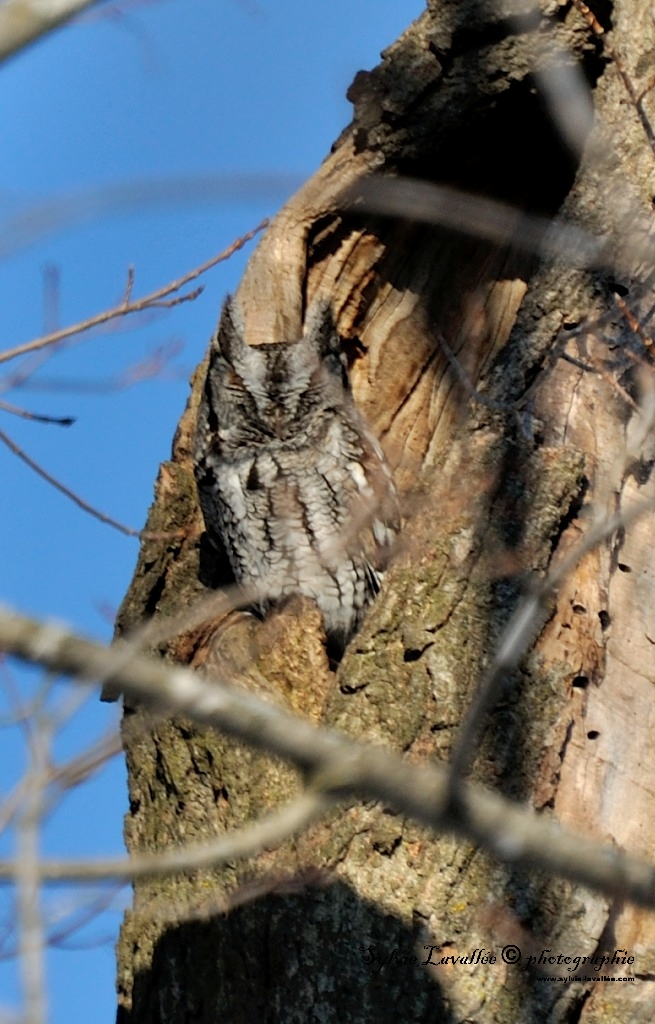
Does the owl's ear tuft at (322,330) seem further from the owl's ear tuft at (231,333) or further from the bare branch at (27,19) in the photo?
the bare branch at (27,19)

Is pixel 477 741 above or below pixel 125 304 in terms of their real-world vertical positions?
below

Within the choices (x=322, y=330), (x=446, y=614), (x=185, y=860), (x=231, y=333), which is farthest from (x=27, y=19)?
(x=231, y=333)

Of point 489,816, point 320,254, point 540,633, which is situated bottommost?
point 489,816

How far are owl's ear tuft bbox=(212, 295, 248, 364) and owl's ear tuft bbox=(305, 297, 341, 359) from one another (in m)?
0.24

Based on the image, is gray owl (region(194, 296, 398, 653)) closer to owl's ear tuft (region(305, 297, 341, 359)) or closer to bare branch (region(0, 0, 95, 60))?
owl's ear tuft (region(305, 297, 341, 359))

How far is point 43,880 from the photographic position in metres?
1.30

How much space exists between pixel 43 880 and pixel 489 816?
484mm

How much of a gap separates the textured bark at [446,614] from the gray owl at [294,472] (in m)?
0.13

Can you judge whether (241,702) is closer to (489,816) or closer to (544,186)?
(489,816)

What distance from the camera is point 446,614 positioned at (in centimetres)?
275

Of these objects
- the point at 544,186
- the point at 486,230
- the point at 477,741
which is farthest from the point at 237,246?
the point at 477,741

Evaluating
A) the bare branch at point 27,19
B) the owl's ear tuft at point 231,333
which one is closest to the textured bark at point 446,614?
the owl's ear tuft at point 231,333

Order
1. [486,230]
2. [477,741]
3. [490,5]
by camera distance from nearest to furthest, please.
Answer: [486,230] < [477,741] < [490,5]

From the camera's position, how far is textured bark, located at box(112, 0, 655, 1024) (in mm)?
2398
